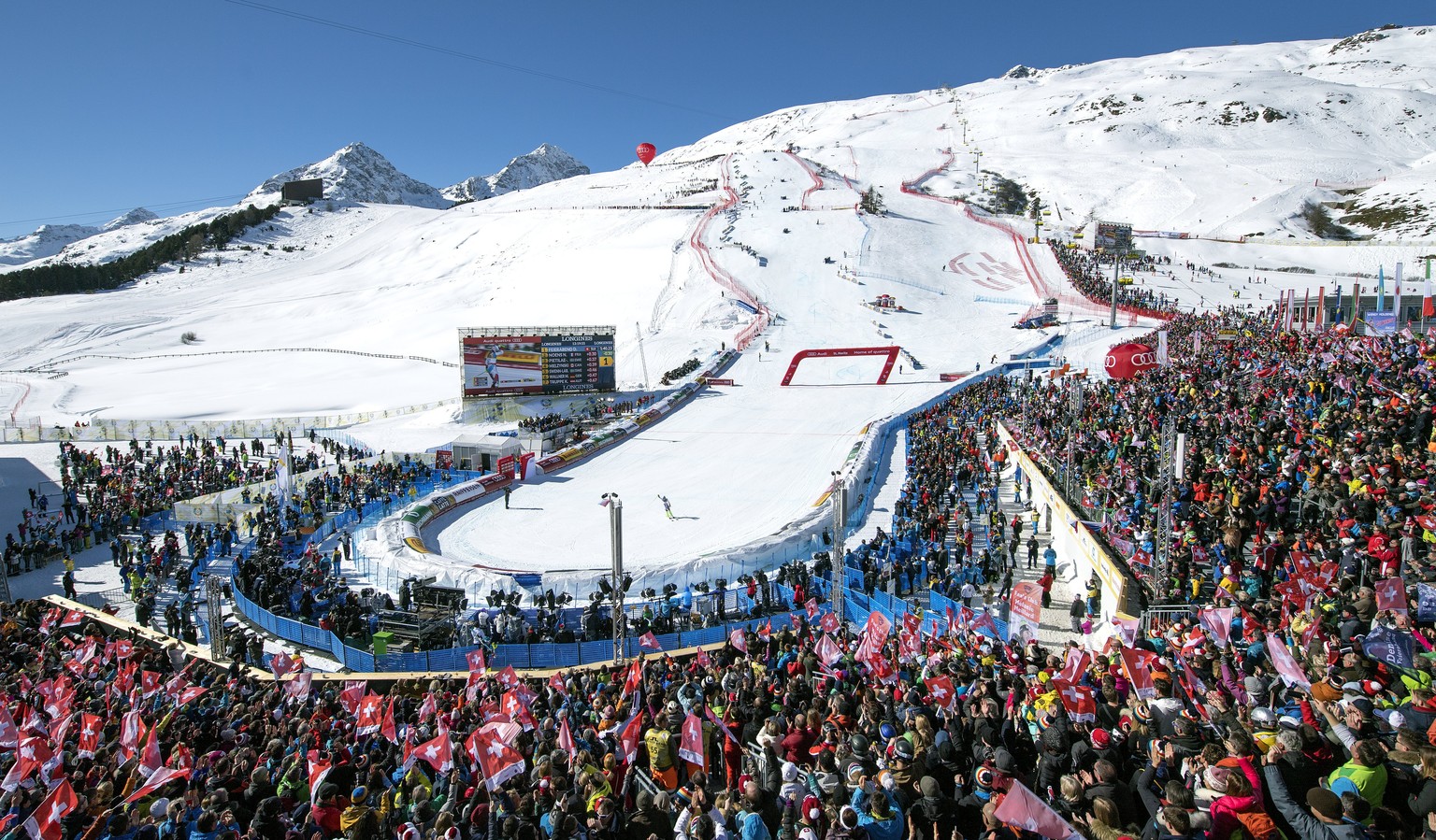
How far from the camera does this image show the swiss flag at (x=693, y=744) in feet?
21.1

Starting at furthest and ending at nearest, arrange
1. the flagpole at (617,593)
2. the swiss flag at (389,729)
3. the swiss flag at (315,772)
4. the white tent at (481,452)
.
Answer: the white tent at (481,452) → the flagpole at (617,593) → the swiss flag at (389,729) → the swiss flag at (315,772)

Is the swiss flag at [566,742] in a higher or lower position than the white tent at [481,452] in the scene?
higher

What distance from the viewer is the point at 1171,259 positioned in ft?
211

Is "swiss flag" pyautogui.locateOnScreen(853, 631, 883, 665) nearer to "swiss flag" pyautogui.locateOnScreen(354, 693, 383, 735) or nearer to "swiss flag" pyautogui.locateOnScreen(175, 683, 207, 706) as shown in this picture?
"swiss flag" pyautogui.locateOnScreen(354, 693, 383, 735)

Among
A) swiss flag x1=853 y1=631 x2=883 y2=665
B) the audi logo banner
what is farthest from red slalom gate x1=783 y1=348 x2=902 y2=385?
swiss flag x1=853 y1=631 x2=883 y2=665

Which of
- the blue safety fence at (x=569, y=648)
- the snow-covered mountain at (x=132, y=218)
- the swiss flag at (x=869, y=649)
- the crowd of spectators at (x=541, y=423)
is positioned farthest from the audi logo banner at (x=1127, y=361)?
the snow-covered mountain at (x=132, y=218)

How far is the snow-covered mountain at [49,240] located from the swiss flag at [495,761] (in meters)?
160

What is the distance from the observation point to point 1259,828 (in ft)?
13.0

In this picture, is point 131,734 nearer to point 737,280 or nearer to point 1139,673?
point 1139,673

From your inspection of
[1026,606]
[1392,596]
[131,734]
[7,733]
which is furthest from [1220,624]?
[7,733]

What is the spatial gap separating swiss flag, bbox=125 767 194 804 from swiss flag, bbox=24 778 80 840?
15.2 inches

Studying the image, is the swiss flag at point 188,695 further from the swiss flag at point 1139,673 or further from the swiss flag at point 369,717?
the swiss flag at point 1139,673

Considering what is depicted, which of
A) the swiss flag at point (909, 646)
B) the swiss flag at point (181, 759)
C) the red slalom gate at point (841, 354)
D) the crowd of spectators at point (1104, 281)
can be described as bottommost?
the swiss flag at point (181, 759)

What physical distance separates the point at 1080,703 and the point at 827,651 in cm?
287
